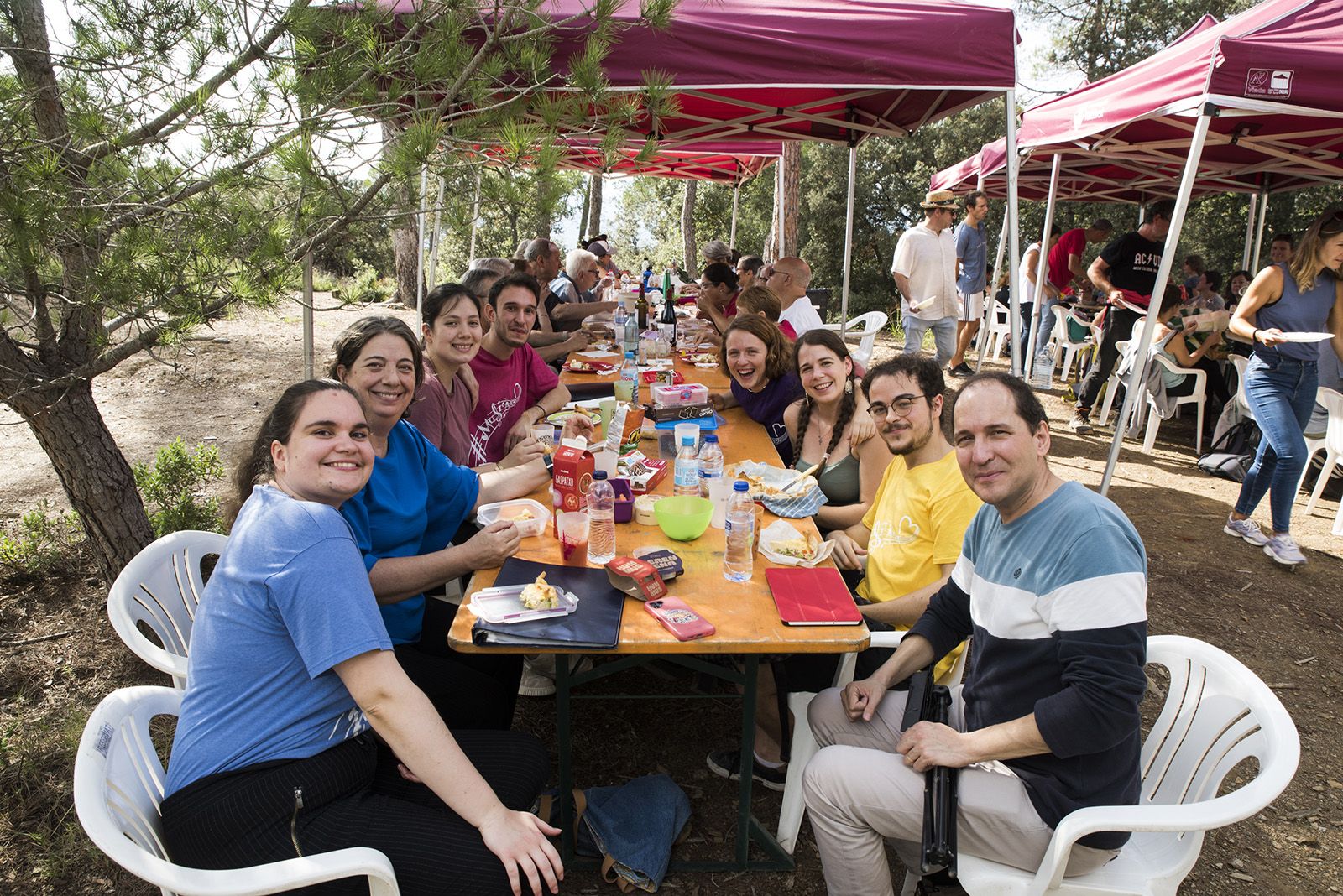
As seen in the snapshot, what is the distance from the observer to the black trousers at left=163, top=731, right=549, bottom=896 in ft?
4.63

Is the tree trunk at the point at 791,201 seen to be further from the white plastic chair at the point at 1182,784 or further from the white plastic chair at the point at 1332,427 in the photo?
the white plastic chair at the point at 1182,784

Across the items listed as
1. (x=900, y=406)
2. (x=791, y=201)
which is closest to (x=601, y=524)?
(x=900, y=406)

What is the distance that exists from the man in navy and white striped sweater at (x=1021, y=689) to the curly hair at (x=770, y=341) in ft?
6.01

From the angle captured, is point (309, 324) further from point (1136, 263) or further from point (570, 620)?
point (1136, 263)

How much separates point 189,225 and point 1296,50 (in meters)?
4.82

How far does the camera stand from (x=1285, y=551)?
169 inches

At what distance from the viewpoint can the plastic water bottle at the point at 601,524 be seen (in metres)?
2.16

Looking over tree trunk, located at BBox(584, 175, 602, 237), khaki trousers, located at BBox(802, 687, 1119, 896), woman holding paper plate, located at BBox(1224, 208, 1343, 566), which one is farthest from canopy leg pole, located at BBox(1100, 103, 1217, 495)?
tree trunk, located at BBox(584, 175, 602, 237)

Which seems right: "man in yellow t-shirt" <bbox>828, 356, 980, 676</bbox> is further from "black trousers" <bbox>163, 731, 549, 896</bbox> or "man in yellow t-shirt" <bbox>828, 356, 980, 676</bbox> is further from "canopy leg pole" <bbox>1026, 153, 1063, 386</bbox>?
"canopy leg pole" <bbox>1026, 153, 1063, 386</bbox>

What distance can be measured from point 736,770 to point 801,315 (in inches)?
147

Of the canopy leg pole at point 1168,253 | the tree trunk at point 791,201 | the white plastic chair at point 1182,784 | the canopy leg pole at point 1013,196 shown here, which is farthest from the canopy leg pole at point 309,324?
the tree trunk at point 791,201

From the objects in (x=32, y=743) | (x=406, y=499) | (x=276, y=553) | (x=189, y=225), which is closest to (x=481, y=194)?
(x=189, y=225)

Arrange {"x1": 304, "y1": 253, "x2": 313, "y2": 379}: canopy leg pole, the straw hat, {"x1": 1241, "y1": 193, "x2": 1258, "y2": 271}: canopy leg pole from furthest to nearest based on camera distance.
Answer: {"x1": 1241, "y1": 193, "x2": 1258, "y2": 271}: canopy leg pole < the straw hat < {"x1": 304, "y1": 253, "x2": 313, "y2": 379}: canopy leg pole

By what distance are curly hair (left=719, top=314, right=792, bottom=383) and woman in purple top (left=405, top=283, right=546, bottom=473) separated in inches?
45.9
